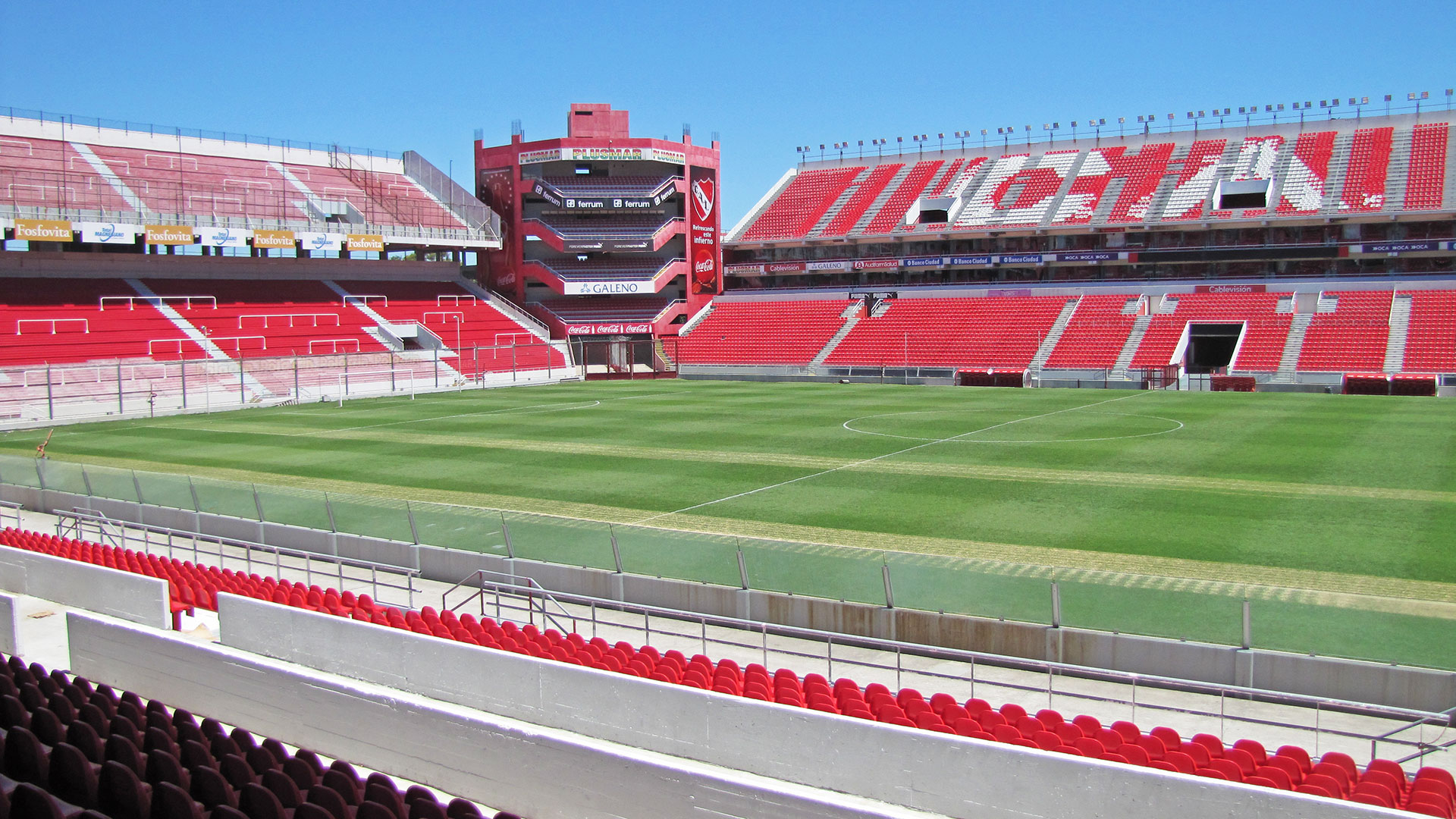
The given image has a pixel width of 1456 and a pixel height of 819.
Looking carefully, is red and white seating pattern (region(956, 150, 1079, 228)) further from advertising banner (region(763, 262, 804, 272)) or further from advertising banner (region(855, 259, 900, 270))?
advertising banner (region(763, 262, 804, 272))

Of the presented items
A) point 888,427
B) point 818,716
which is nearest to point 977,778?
point 818,716

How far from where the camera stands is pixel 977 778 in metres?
7.70

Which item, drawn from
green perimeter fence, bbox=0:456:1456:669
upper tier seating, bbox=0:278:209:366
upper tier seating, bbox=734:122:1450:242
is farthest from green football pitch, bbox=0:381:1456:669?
upper tier seating, bbox=734:122:1450:242

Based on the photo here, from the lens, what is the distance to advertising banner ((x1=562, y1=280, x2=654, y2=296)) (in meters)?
65.4

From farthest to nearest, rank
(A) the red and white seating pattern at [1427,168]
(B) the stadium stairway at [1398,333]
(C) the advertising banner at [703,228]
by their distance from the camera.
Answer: (C) the advertising banner at [703,228] → (A) the red and white seating pattern at [1427,168] → (B) the stadium stairway at [1398,333]

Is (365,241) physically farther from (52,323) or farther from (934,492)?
(934,492)

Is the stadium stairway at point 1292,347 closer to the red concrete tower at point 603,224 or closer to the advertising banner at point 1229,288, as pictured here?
the advertising banner at point 1229,288

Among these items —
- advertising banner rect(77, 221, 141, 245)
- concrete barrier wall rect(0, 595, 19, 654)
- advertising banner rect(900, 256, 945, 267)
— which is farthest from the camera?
advertising banner rect(900, 256, 945, 267)

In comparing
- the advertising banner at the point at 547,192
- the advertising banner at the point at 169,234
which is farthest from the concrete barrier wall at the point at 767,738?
the advertising banner at the point at 547,192

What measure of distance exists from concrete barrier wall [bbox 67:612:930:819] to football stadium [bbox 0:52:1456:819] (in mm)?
52

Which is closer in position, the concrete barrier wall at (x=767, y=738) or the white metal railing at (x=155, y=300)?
the concrete barrier wall at (x=767, y=738)

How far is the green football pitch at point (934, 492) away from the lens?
1215 cm

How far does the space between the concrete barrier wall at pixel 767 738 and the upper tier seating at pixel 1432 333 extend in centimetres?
4529

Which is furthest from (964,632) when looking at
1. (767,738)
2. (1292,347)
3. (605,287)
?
(605,287)
